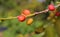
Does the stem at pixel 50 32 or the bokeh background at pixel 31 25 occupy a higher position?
the stem at pixel 50 32

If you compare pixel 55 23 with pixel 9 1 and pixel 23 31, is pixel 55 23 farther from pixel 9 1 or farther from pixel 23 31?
pixel 9 1

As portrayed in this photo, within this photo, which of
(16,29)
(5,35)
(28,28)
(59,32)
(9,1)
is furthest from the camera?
(9,1)

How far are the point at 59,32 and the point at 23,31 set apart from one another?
1122mm

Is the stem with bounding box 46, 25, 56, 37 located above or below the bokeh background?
above

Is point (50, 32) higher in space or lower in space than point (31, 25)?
higher

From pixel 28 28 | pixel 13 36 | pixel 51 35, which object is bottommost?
pixel 13 36

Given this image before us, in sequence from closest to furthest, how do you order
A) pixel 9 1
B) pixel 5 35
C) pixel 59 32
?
pixel 59 32, pixel 5 35, pixel 9 1

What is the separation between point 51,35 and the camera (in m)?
0.51

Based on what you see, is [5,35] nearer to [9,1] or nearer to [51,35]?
[9,1]

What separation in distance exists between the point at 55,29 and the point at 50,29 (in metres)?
0.02

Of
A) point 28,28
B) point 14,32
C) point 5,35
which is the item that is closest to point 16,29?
point 14,32

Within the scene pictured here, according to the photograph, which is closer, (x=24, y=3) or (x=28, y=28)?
(x=28, y=28)

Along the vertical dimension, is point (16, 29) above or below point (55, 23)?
below

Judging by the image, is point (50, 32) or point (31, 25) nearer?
point (50, 32)
